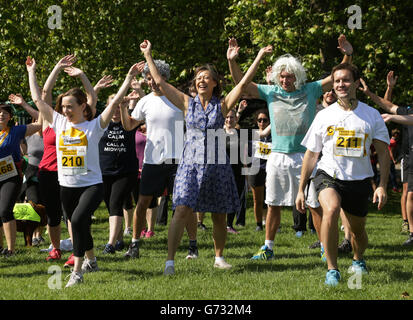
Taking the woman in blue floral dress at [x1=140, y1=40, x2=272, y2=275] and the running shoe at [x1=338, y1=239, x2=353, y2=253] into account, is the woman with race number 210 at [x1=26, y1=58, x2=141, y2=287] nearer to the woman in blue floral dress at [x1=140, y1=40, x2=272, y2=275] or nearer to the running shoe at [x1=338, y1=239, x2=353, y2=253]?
the woman in blue floral dress at [x1=140, y1=40, x2=272, y2=275]

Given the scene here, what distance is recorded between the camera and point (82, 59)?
16703mm

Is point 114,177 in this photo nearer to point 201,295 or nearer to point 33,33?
point 201,295

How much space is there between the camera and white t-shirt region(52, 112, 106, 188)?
638 centimetres

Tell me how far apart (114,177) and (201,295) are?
10.5 feet

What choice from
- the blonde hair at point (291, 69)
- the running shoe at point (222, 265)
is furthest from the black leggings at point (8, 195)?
the blonde hair at point (291, 69)

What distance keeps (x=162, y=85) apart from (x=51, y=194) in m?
2.22

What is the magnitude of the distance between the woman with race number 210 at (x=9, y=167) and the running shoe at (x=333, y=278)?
166 inches

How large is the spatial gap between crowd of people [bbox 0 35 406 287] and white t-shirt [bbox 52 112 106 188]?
0.01m

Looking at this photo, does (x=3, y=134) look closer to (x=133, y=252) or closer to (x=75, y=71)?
(x=75, y=71)

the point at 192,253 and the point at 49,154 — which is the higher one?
the point at 49,154

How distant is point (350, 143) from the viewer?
19.7 ft

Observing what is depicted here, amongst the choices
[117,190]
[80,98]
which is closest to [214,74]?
[80,98]

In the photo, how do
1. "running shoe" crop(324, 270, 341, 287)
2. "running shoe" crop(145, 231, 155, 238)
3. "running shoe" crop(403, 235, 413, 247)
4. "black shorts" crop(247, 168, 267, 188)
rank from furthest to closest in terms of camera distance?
"black shorts" crop(247, 168, 267, 188) → "running shoe" crop(145, 231, 155, 238) → "running shoe" crop(403, 235, 413, 247) → "running shoe" crop(324, 270, 341, 287)

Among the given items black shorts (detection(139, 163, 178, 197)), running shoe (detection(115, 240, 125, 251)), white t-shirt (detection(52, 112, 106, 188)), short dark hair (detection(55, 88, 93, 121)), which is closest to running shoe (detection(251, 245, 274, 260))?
black shorts (detection(139, 163, 178, 197))
